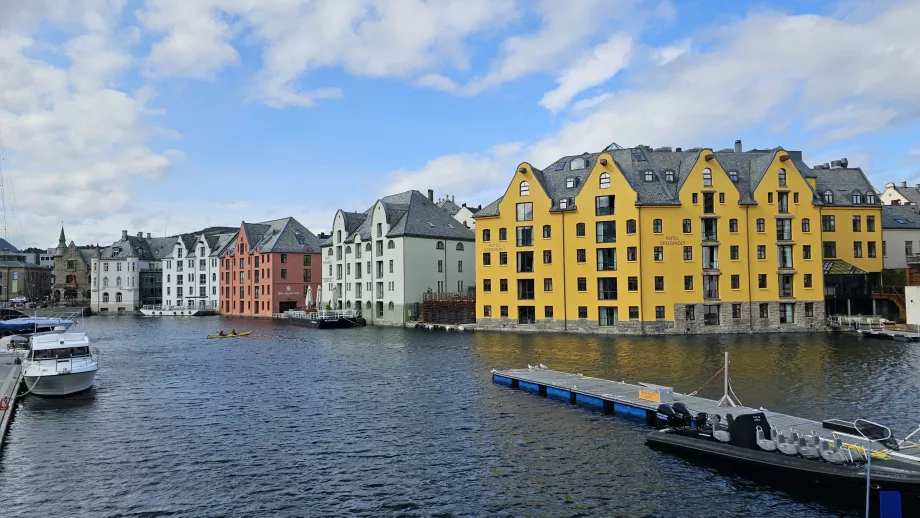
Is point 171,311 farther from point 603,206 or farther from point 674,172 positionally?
point 674,172

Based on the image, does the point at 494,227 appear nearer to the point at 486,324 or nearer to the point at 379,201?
the point at 486,324

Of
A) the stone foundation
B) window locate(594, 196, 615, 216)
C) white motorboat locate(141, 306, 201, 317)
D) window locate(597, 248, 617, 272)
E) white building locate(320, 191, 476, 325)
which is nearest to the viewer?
the stone foundation

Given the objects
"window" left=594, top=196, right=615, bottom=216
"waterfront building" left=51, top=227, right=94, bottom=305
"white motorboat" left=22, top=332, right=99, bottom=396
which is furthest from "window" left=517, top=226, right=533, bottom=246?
"waterfront building" left=51, top=227, right=94, bottom=305

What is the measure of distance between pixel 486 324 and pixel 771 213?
39.7m

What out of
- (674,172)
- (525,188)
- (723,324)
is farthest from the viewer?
(525,188)

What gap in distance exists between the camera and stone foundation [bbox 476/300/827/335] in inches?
2867

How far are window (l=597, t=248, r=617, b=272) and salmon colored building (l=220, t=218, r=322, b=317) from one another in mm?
67246

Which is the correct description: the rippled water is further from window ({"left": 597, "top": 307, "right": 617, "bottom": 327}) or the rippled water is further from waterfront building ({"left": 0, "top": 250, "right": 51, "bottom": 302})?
waterfront building ({"left": 0, "top": 250, "right": 51, "bottom": 302})

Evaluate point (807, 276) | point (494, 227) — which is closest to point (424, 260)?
point (494, 227)

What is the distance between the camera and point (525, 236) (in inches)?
3265

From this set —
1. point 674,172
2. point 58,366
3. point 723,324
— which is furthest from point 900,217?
point 58,366

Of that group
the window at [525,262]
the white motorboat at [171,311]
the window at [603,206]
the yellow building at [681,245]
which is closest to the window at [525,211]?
the yellow building at [681,245]

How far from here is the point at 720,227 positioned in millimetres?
75562

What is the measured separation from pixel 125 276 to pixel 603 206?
473ft
